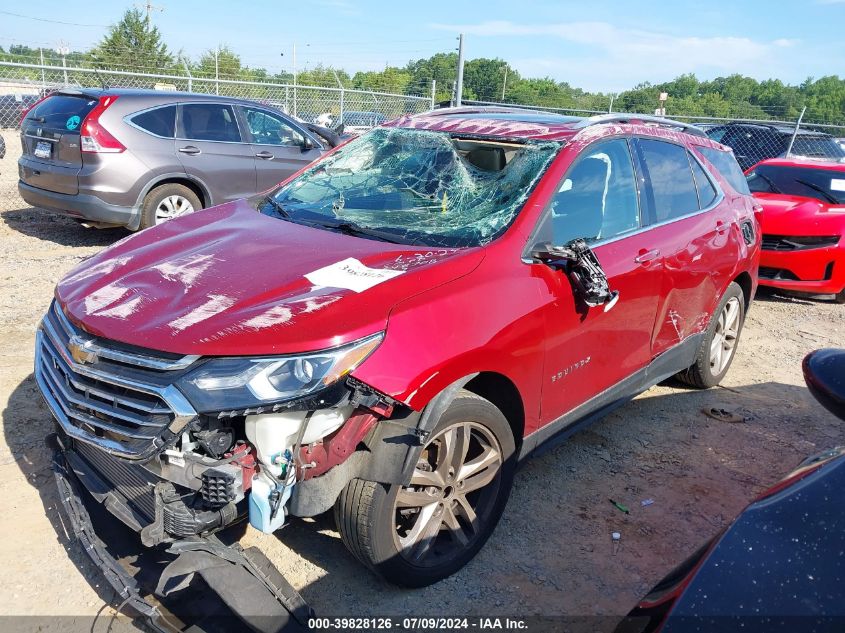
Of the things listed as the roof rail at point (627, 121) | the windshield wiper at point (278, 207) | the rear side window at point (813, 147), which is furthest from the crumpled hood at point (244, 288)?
the rear side window at point (813, 147)

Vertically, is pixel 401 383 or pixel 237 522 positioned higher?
pixel 401 383

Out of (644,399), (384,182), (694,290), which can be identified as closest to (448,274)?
(384,182)

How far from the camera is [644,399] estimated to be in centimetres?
499

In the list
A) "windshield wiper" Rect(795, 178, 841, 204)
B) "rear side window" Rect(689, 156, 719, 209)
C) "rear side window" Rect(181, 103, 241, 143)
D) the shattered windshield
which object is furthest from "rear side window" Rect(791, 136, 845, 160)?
the shattered windshield

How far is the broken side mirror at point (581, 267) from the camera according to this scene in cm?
307

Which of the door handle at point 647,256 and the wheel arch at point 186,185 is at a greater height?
the door handle at point 647,256

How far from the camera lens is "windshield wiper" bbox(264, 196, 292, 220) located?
→ 11.8 feet

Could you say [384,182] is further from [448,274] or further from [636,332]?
[636,332]

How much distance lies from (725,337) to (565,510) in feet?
7.86

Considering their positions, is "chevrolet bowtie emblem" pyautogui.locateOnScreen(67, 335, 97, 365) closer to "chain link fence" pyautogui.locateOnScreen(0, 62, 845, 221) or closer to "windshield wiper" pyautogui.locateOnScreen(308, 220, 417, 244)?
"windshield wiper" pyautogui.locateOnScreen(308, 220, 417, 244)

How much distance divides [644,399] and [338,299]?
3151 millimetres

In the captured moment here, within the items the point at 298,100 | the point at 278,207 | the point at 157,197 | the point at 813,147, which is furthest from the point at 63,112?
the point at 813,147

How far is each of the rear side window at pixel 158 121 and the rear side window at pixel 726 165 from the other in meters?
5.74

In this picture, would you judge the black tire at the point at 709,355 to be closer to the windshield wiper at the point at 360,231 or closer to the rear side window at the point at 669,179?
the rear side window at the point at 669,179
